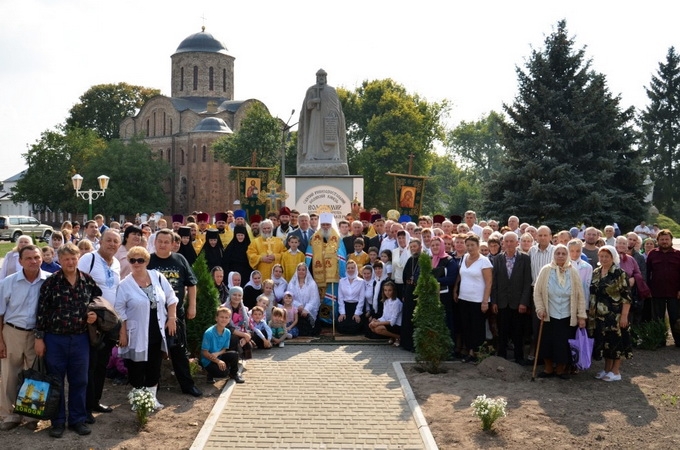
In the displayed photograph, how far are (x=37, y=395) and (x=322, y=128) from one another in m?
12.2

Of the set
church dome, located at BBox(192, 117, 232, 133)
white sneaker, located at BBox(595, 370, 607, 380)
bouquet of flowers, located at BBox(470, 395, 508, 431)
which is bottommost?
white sneaker, located at BBox(595, 370, 607, 380)

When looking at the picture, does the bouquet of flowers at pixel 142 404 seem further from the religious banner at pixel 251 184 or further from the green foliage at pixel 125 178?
the green foliage at pixel 125 178

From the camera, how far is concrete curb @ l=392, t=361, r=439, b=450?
5.98 meters

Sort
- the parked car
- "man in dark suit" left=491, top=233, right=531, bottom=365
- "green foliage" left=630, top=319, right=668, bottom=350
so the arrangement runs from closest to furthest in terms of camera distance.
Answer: "man in dark suit" left=491, top=233, right=531, bottom=365 < "green foliage" left=630, top=319, right=668, bottom=350 < the parked car

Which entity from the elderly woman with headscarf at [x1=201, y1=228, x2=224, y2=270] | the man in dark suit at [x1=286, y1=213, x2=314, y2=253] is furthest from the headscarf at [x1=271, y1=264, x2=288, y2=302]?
the man in dark suit at [x1=286, y1=213, x2=314, y2=253]

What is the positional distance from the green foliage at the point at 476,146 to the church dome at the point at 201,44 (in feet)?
92.4

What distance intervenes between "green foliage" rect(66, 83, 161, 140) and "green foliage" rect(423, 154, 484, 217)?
3139cm

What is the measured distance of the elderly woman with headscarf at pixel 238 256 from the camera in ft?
37.4

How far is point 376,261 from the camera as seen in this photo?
1083 centimetres

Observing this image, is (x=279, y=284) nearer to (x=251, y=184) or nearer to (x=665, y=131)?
(x=251, y=184)

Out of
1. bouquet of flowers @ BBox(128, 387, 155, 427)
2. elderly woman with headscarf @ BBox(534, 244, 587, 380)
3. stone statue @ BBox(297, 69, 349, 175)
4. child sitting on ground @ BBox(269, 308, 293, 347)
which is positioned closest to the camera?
bouquet of flowers @ BBox(128, 387, 155, 427)

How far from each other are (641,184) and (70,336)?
71.0ft

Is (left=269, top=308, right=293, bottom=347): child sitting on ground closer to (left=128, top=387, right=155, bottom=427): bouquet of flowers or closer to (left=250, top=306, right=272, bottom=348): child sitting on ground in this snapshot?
(left=250, top=306, right=272, bottom=348): child sitting on ground

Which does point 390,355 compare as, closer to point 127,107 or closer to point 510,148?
point 510,148
